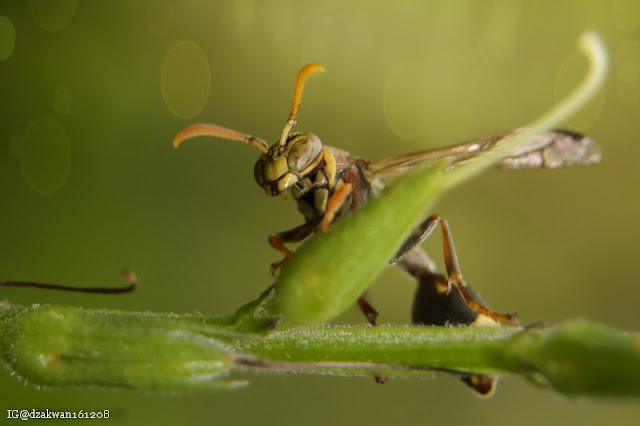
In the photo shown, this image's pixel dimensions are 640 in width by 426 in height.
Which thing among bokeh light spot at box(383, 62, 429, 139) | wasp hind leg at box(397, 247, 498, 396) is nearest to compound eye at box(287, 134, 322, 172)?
wasp hind leg at box(397, 247, 498, 396)

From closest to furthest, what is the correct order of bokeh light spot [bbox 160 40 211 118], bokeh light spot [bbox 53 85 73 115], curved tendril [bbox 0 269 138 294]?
curved tendril [bbox 0 269 138 294]
bokeh light spot [bbox 53 85 73 115]
bokeh light spot [bbox 160 40 211 118]

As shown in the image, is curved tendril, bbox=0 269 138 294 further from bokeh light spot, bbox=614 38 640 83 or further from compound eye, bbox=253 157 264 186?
bokeh light spot, bbox=614 38 640 83

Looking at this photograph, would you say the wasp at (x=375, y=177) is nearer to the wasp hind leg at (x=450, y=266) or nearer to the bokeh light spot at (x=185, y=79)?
the wasp hind leg at (x=450, y=266)

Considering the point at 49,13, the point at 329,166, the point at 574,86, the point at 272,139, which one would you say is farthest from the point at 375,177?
the point at 574,86

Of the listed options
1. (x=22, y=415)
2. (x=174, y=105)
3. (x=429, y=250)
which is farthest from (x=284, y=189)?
(x=429, y=250)

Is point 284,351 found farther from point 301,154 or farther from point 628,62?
point 628,62

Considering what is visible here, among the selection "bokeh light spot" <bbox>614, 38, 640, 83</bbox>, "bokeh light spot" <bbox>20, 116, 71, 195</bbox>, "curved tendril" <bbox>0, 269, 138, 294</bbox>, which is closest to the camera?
"curved tendril" <bbox>0, 269, 138, 294</bbox>
